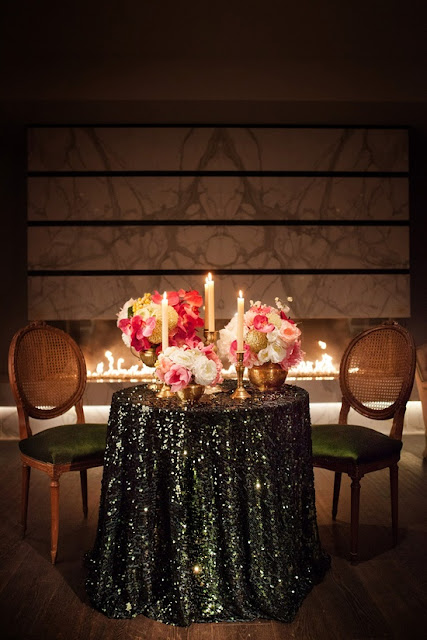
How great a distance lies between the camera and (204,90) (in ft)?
Answer: 15.3

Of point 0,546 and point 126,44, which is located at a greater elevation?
point 126,44

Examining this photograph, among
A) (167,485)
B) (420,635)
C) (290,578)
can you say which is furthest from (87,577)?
(420,635)

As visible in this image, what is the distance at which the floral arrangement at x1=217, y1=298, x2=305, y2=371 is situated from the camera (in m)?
2.49

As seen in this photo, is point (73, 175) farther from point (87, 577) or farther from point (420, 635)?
point (420, 635)

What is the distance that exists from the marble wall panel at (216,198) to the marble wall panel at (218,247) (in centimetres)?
10

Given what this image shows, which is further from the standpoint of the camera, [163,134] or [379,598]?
[163,134]

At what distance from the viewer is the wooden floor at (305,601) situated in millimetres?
2084

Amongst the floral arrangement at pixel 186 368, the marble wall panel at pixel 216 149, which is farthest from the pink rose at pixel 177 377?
the marble wall panel at pixel 216 149

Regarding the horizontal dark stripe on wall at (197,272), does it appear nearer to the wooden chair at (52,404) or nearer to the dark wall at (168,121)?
the dark wall at (168,121)

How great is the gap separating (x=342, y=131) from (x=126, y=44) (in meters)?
1.85

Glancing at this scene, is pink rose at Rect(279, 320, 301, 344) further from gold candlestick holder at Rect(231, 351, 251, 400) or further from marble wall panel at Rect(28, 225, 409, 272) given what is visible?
marble wall panel at Rect(28, 225, 409, 272)

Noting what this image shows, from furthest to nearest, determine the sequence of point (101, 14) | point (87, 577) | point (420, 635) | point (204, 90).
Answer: point (204, 90)
point (101, 14)
point (87, 577)
point (420, 635)

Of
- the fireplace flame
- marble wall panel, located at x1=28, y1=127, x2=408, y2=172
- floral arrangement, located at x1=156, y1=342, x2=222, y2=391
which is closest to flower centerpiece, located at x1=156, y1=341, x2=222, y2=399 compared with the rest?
floral arrangement, located at x1=156, y1=342, x2=222, y2=391

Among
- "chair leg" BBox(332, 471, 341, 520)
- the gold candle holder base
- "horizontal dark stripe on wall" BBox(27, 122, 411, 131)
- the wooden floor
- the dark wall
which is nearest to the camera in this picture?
the wooden floor
